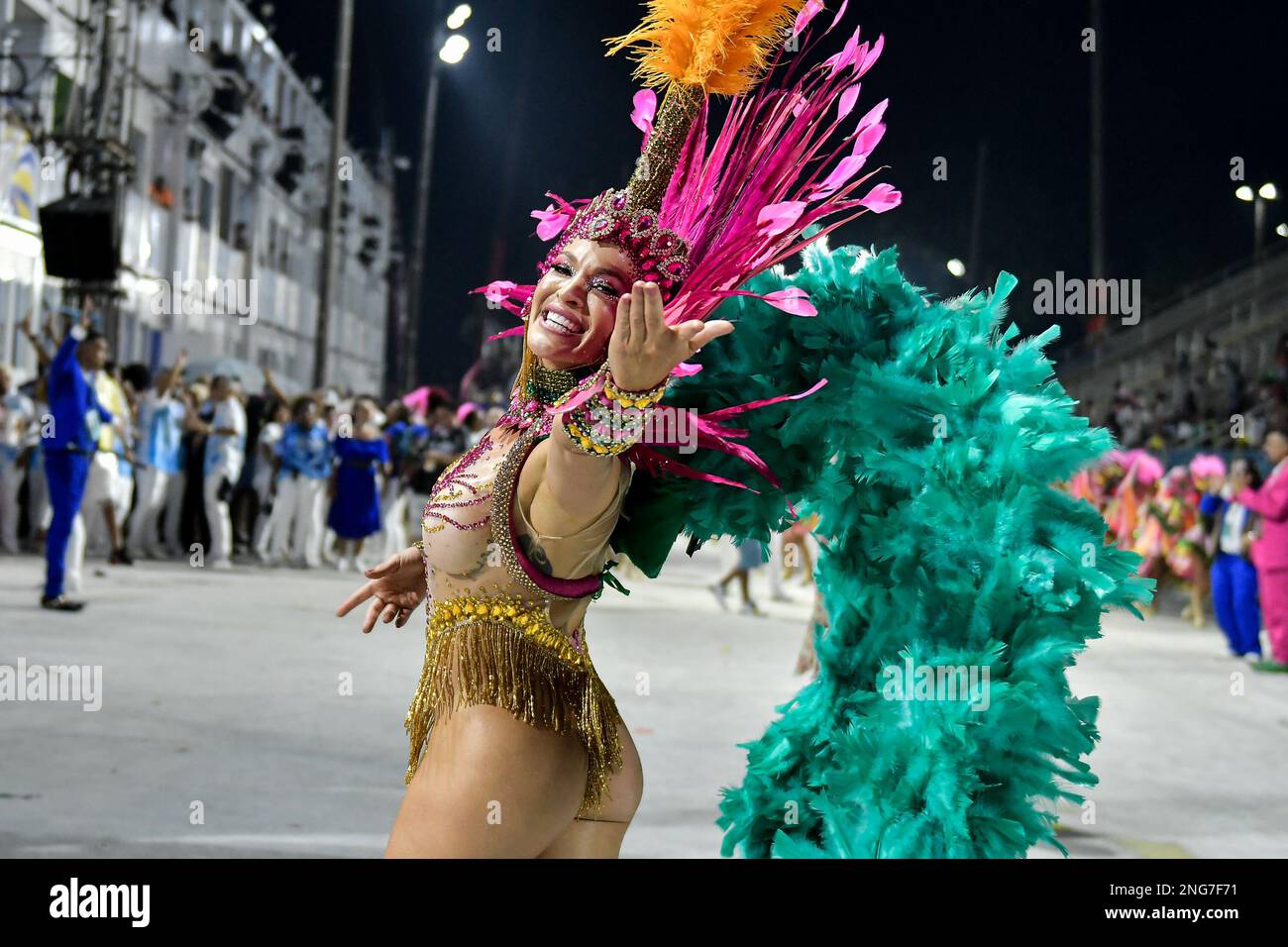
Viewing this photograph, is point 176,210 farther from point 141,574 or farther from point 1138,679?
point 1138,679

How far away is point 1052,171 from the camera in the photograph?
2053 cm

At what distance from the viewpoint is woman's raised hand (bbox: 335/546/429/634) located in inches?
85.1

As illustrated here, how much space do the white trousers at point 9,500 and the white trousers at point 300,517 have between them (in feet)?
7.03

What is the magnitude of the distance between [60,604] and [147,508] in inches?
154

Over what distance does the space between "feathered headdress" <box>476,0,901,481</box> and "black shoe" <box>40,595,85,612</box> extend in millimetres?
6100

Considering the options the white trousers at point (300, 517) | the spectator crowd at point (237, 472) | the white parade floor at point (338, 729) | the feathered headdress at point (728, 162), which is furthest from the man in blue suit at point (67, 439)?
the feathered headdress at point (728, 162)

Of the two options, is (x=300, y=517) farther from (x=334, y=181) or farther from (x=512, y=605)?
(x=512, y=605)

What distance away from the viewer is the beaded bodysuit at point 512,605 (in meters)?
1.80

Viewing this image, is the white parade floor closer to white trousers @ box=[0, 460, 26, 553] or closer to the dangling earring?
white trousers @ box=[0, 460, 26, 553]

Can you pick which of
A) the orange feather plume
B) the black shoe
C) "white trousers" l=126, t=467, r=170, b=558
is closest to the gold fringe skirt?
the orange feather plume

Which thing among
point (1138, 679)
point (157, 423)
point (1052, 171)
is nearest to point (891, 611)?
point (1138, 679)

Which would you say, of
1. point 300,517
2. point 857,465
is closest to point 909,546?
point 857,465

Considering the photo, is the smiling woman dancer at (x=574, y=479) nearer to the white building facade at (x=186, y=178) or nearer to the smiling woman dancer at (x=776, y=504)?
the smiling woman dancer at (x=776, y=504)

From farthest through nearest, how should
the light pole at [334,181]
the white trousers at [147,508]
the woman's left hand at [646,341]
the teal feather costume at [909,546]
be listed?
the light pole at [334,181], the white trousers at [147,508], the teal feather costume at [909,546], the woman's left hand at [646,341]
